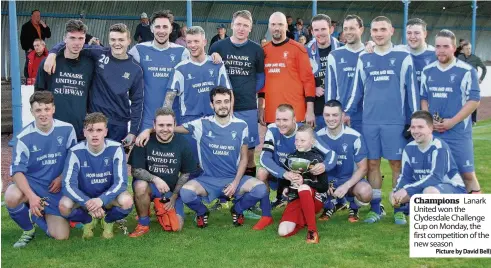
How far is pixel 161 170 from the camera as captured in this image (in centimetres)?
593

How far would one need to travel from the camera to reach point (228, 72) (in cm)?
654

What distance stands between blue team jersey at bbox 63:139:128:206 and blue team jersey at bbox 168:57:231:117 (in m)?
0.94

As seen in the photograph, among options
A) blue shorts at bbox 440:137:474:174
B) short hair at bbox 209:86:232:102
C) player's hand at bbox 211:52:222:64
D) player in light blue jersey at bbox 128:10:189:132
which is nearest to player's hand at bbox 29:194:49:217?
player in light blue jersey at bbox 128:10:189:132

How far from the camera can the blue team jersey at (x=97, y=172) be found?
552 centimetres

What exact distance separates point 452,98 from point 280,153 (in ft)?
5.58

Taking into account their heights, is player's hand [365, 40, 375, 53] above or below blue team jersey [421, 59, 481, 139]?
above

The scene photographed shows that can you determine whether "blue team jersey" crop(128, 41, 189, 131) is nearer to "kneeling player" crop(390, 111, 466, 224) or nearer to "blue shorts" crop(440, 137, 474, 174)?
"kneeling player" crop(390, 111, 466, 224)

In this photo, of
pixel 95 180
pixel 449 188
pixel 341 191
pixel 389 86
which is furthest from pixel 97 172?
pixel 449 188

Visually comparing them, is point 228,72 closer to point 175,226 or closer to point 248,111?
point 248,111

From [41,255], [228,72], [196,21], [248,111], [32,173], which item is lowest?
[41,255]

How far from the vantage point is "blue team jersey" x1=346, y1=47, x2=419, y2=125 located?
597 cm

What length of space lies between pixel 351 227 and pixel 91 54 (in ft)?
9.67

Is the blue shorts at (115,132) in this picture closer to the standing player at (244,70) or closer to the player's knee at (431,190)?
the standing player at (244,70)

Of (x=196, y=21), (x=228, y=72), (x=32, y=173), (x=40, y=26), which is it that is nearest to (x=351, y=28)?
(x=228, y=72)
